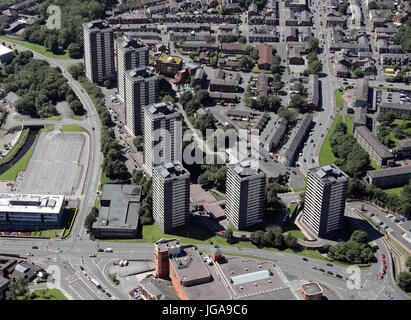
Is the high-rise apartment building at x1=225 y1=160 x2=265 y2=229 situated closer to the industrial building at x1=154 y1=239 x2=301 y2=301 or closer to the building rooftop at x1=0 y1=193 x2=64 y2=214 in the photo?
the industrial building at x1=154 y1=239 x2=301 y2=301

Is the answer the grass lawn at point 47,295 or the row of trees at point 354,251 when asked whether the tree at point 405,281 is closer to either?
the row of trees at point 354,251

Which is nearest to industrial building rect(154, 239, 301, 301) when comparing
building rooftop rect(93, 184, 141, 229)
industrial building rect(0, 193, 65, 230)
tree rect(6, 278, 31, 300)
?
building rooftop rect(93, 184, 141, 229)

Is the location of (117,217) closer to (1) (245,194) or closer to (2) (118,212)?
(2) (118,212)

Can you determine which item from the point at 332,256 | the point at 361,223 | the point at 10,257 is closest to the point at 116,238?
the point at 10,257

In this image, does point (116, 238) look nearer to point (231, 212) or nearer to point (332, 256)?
point (231, 212)

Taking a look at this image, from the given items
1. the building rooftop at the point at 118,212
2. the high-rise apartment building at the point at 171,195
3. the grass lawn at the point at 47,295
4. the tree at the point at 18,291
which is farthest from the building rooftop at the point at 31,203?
the high-rise apartment building at the point at 171,195

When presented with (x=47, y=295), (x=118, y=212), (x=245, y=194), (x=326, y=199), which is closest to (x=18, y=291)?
(x=47, y=295)
